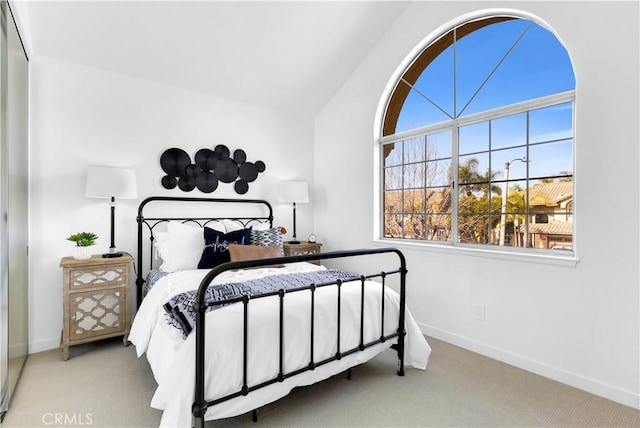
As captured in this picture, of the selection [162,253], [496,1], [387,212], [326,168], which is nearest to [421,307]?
[387,212]

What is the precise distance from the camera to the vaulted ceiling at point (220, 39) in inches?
107

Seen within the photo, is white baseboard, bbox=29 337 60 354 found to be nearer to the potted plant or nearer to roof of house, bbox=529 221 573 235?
the potted plant

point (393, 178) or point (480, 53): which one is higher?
point (480, 53)

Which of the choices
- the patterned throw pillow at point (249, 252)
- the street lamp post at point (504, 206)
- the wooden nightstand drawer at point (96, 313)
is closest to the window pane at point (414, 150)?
the street lamp post at point (504, 206)

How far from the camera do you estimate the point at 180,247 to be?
3016mm

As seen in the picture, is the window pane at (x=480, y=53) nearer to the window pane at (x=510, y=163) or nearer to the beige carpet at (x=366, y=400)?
the window pane at (x=510, y=163)

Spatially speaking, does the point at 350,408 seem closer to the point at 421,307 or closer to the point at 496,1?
the point at 421,307

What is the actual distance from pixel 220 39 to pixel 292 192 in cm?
171

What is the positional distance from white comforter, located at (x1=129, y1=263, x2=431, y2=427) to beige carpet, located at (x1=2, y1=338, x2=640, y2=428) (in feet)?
0.66

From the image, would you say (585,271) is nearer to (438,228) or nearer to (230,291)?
(438,228)

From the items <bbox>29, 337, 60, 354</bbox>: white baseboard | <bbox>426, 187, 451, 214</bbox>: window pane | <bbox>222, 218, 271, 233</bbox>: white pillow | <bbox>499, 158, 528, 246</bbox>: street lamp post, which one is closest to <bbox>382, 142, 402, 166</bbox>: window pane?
<bbox>426, 187, 451, 214</bbox>: window pane

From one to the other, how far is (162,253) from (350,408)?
2.03m

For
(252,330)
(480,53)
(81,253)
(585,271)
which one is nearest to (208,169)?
(81,253)

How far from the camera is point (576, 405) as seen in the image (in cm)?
211
